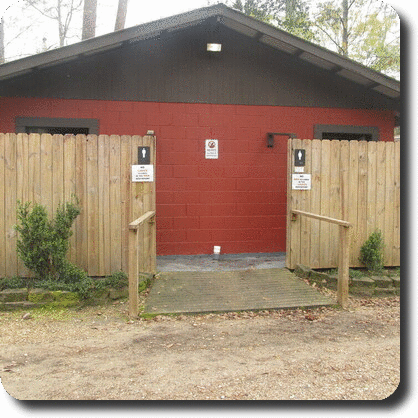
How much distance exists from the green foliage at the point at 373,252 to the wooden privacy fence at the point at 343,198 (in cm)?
11

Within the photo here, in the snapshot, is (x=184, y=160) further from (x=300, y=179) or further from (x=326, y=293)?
(x=326, y=293)

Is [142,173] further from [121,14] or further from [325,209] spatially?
[121,14]

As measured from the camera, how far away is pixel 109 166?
19.0 feet

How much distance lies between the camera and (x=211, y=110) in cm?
765

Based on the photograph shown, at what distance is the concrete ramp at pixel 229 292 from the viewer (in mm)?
5043

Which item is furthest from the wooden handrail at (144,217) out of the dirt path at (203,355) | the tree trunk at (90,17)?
the tree trunk at (90,17)

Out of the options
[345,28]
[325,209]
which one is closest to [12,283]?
[325,209]

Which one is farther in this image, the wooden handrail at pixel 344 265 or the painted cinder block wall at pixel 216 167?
the painted cinder block wall at pixel 216 167

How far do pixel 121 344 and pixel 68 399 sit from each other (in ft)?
3.66

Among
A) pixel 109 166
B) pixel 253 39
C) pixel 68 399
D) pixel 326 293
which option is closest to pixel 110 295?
pixel 109 166

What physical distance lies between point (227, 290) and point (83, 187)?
103 inches

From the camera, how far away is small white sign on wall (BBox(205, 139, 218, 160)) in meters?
7.65

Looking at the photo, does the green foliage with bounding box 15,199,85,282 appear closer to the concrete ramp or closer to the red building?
the concrete ramp

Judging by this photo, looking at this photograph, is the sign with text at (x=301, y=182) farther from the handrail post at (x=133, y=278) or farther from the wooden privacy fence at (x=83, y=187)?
the handrail post at (x=133, y=278)
